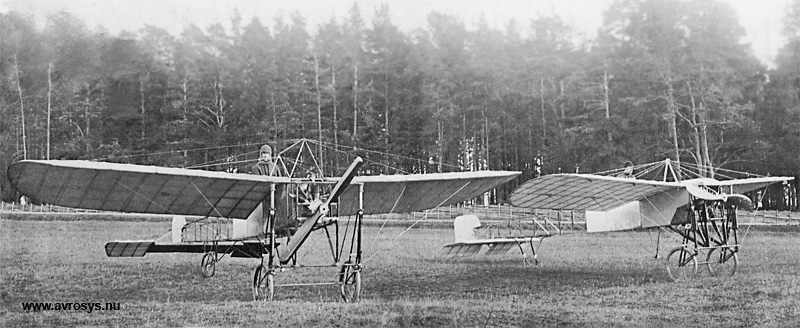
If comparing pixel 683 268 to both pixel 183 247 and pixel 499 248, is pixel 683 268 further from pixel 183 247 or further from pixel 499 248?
pixel 183 247

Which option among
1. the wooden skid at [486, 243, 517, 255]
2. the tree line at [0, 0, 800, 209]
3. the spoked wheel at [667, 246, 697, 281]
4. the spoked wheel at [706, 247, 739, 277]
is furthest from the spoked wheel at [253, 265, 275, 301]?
the spoked wheel at [706, 247, 739, 277]

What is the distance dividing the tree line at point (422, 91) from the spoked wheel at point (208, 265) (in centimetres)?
315

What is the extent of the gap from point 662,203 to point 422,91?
698 centimetres

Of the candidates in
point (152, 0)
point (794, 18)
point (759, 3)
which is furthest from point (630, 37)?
point (152, 0)

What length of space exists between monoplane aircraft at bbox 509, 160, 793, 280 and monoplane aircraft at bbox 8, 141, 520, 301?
62.4 inches

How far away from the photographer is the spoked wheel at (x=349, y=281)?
→ 8633 millimetres

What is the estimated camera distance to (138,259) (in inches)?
577

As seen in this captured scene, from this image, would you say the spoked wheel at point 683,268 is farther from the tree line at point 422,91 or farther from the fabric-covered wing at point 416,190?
the fabric-covered wing at point 416,190

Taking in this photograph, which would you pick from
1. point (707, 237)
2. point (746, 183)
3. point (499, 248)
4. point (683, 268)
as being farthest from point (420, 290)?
point (746, 183)

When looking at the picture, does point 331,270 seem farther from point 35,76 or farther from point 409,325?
point 35,76

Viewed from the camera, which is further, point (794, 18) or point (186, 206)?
point (794, 18)

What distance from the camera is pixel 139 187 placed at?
8.55 m

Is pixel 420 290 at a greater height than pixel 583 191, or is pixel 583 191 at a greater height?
pixel 583 191

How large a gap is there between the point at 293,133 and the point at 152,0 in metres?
5.77
